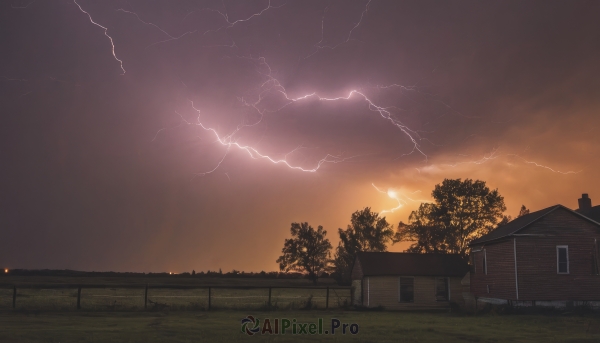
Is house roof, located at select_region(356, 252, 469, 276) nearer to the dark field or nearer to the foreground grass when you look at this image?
the dark field

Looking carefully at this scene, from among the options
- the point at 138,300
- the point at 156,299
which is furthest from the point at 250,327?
the point at 156,299

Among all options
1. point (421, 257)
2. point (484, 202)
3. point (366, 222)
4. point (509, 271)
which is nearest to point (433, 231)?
point (484, 202)

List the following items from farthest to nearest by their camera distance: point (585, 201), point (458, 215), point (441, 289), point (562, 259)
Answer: point (458, 215) < point (585, 201) < point (441, 289) < point (562, 259)

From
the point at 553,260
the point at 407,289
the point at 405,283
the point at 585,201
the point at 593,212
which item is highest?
the point at 585,201

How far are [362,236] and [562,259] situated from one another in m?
41.4

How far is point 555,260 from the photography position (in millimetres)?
31000

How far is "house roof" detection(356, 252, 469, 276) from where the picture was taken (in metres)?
37.9

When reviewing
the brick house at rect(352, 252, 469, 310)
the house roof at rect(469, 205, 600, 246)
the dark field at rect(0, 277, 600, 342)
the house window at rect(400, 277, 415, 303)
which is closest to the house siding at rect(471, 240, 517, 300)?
the house roof at rect(469, 205, 600, 246)

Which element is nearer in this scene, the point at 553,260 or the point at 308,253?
the point at 553,260

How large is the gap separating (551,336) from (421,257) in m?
21.4

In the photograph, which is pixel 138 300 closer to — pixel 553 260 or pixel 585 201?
pixel 553 260

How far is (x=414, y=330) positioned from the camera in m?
20.4

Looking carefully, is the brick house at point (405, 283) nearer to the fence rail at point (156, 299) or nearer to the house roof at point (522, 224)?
the fence rail at point (156, 299)

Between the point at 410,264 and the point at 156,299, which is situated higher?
the point at 410,264
